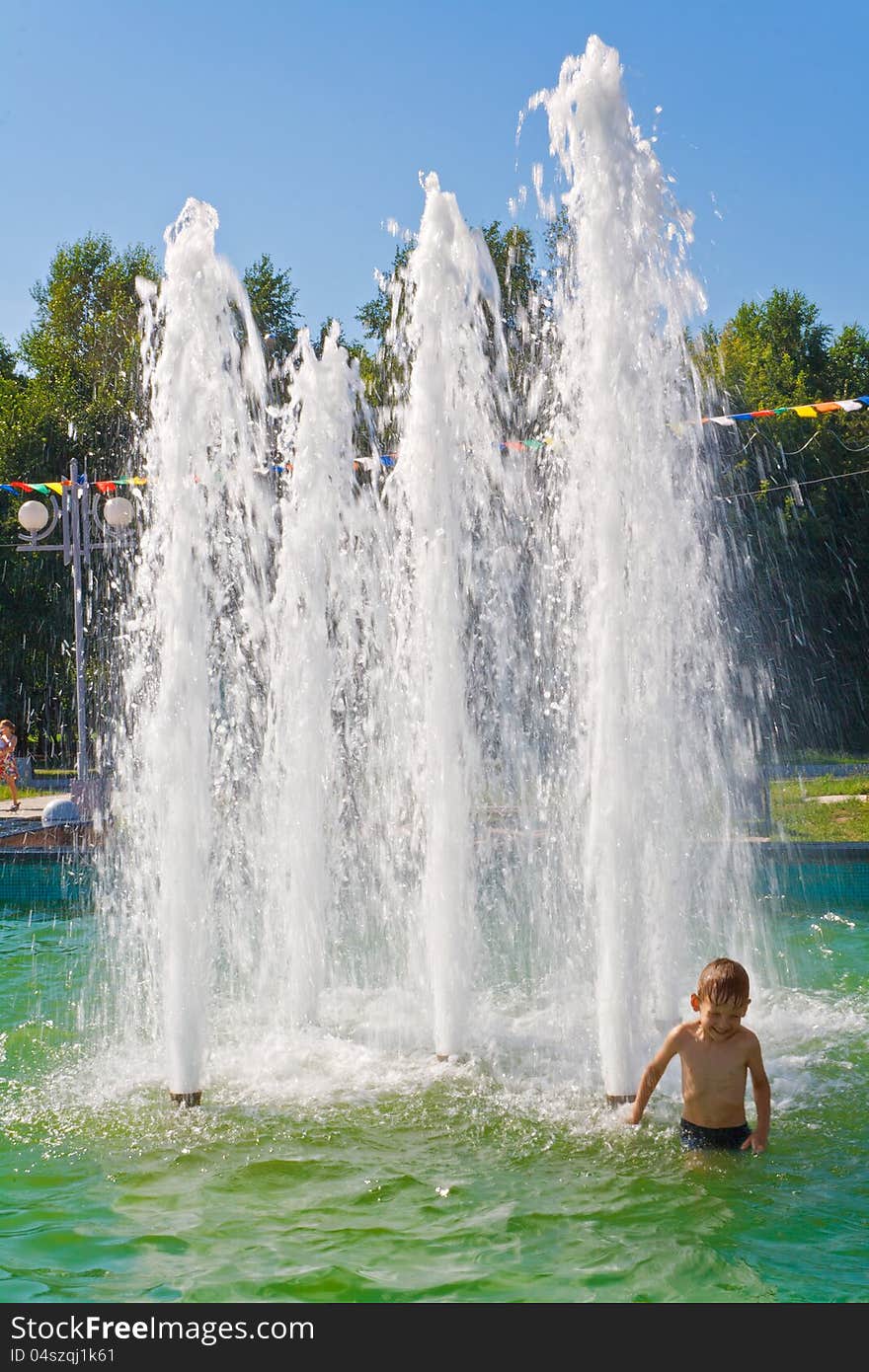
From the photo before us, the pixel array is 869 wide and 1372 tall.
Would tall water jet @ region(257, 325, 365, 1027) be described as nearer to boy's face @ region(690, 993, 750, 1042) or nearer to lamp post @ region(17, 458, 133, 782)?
boy's face @ region(690, 993, 750, 1042)

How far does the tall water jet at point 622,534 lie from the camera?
525 centimetres

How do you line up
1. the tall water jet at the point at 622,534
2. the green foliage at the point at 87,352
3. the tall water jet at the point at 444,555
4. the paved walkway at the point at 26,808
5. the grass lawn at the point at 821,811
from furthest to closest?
the green foliage at the point at 87,352 < the paved walkway at the point at 26,808 < the grass lawn at the point at 821,811 < the tall water jet at the point at 444,555 < the tall water jet at the point at 622,534

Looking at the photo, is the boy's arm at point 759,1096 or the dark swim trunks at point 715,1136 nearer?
the boy's arm at point 759,1096

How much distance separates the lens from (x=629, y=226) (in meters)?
5.76

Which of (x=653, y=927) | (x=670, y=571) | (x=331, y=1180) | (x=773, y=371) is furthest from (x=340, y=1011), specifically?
(x=773, y=371)

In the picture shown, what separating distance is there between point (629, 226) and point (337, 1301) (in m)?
4.47

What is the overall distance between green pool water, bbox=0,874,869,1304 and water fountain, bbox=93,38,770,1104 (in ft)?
1.20

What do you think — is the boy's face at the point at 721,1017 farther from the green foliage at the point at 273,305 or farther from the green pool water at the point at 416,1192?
the green foliage at the point at 273,305

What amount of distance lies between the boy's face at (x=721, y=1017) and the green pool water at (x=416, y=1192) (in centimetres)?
50

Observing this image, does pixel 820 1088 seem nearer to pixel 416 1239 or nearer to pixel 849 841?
pixel 416 1239

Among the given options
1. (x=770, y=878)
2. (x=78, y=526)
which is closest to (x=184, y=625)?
(x=770, y=878)

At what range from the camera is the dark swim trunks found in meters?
4.59

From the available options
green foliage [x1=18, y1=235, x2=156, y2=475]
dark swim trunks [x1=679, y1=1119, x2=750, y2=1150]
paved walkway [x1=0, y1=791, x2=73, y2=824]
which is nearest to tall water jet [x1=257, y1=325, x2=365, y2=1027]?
dark swim trunks [x1=679, y1=1119, x2=750, y2=1150]

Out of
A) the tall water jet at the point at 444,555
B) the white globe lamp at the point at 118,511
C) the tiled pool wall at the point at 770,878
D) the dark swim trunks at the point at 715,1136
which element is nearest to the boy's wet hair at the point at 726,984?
the dark swim trunks at the point at 715,1136
